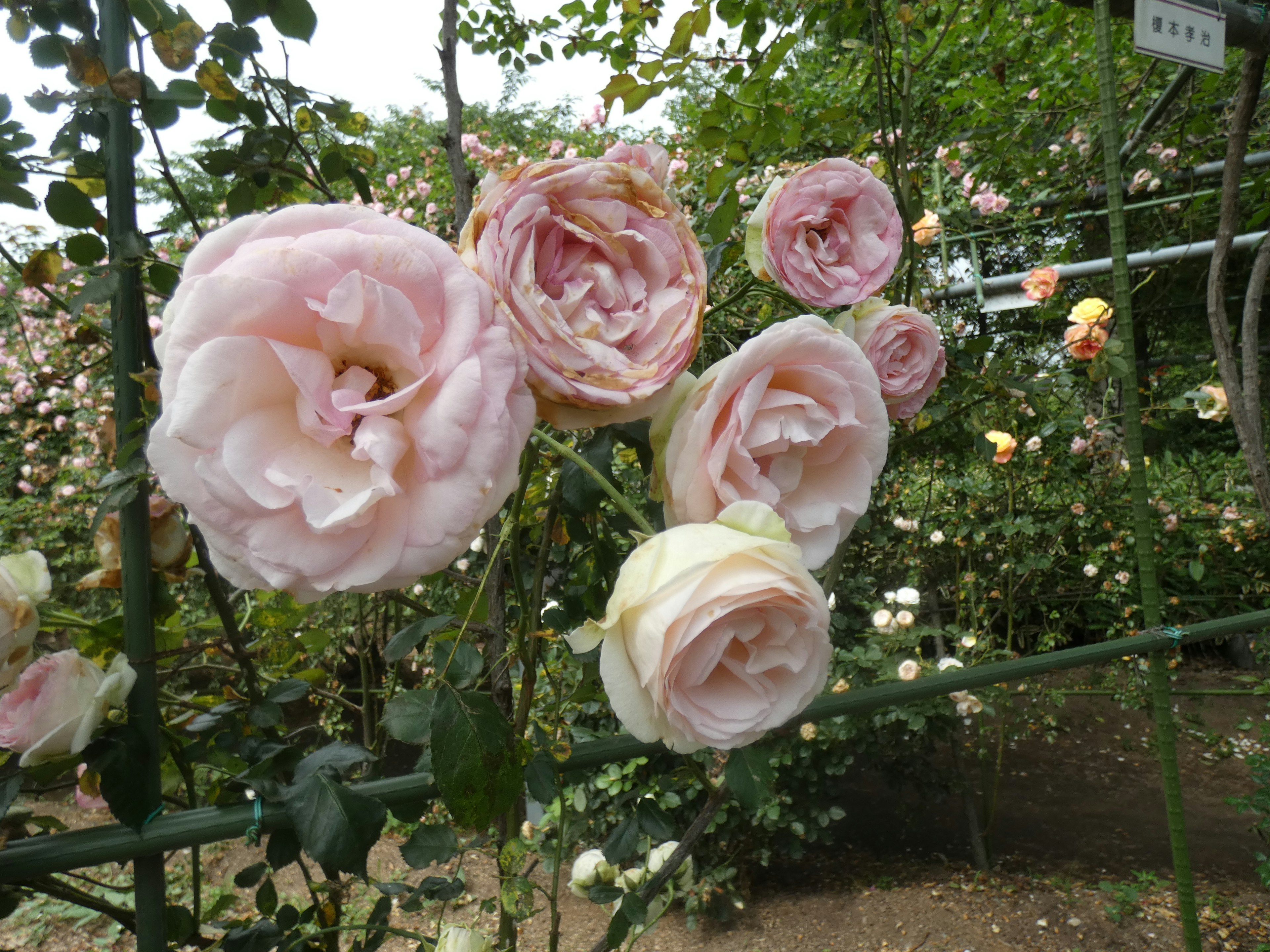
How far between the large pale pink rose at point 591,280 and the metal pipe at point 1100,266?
8.84 ft

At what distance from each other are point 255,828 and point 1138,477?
41.9 inches

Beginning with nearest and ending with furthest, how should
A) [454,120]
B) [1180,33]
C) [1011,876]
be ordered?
[454,120]
[1180,33]
[1011,876]

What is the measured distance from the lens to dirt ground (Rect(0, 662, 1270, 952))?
2.36m

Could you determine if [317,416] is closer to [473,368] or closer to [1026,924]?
[473,368]

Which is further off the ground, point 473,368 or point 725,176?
point 725,176

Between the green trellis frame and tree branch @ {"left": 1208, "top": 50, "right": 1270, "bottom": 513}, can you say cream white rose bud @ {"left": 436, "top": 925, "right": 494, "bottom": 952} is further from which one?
tree branch @ {"left": 1208, "top": 50, "right": 1270, "bottom": 513}

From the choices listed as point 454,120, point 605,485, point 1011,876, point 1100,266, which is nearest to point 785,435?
point 605,485

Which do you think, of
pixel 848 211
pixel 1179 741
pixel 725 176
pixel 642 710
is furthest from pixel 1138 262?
pixel 642 710

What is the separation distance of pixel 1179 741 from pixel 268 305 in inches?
172

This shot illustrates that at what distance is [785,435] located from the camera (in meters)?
0.36

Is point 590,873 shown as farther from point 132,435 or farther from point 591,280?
point 591,280

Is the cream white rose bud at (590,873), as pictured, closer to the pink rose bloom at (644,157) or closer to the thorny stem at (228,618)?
the thorny stem at (228,618)

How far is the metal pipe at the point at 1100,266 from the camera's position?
3.03m

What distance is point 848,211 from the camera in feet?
1.72
